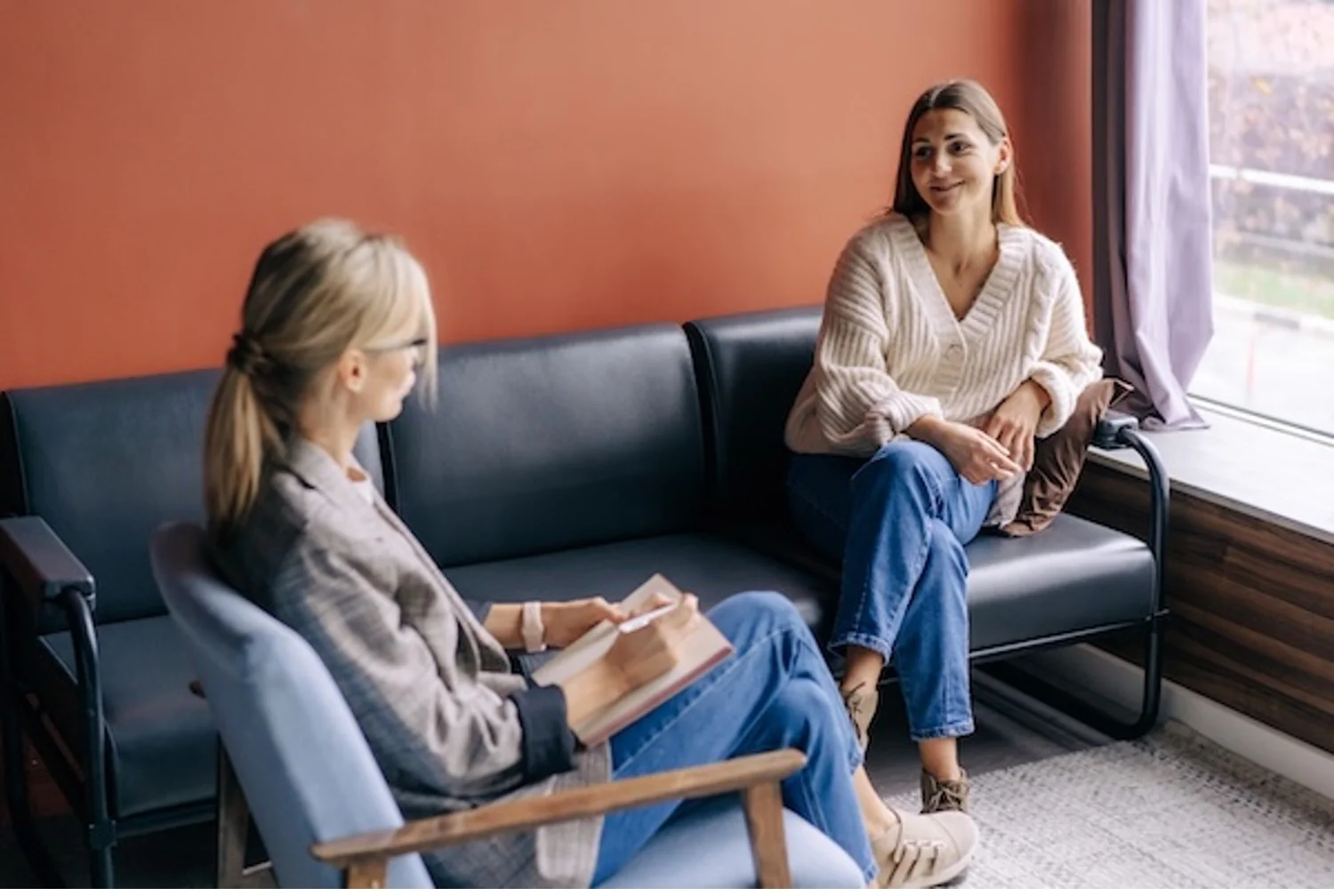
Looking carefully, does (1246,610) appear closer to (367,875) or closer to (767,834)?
(767,834)

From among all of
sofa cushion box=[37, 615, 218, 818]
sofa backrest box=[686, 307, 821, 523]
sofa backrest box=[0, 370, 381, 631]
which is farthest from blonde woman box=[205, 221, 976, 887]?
sofa backrest box=[686, 307, 821, 523]

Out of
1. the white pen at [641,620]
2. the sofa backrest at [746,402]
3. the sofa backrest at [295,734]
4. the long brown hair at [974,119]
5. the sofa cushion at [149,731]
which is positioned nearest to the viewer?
the sofa backrest at [295,734]

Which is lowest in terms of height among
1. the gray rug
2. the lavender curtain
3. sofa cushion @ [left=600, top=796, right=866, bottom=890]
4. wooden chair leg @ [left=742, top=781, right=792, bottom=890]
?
the gray rug

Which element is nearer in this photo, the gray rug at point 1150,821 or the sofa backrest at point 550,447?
the gray rug at point 1150,821

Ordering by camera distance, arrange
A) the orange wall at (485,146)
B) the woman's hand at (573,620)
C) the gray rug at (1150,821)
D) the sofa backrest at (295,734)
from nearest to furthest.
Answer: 1. the sofa backrest at (295,734)
2. the woman's hand at (573,620)
3. the gray rug at (1150,821)
4. the orange wall at (485,146)

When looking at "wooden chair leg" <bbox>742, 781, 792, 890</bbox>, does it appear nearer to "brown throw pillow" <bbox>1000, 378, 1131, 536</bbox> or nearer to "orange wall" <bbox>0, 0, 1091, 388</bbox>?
"brown throw pillow" <bbox>1000, 378, 1131, 536</bbox>

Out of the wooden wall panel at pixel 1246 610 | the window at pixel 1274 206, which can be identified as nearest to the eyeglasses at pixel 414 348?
the wooden wall panel at pixel 1246 610

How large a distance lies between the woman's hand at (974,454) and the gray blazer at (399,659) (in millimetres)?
1252

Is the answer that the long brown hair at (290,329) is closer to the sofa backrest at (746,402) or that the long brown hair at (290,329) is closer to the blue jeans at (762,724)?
the blue jeans at (762,724)

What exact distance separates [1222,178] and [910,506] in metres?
1.34

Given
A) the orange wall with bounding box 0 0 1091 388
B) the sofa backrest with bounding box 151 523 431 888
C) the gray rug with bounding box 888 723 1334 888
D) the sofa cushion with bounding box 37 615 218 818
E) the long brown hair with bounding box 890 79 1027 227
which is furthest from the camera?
the long brown hair with bounding box 890 79 1027 227

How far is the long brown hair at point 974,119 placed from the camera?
11.0 ft

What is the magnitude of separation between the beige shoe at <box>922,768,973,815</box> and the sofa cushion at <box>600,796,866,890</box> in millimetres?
849

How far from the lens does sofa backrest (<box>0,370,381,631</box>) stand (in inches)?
117
